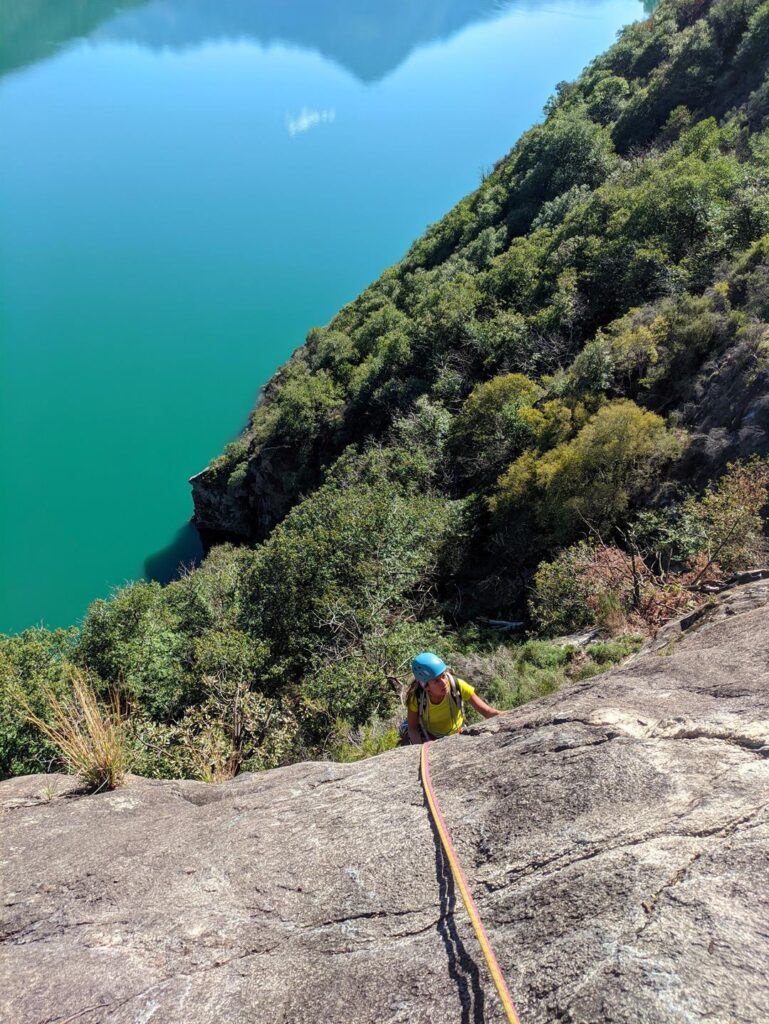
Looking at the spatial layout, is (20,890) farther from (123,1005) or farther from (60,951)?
(123,1005)

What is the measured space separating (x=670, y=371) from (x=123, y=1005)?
681 inches

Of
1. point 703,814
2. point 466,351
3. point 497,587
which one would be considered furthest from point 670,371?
point 703,814

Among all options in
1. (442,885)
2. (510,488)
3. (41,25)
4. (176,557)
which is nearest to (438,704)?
(442,885)

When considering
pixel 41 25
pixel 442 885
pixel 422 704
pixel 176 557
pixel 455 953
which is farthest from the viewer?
pixel 41 25

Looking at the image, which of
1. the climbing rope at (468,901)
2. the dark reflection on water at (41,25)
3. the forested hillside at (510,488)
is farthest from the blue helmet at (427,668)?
the dark reflection on water at (41,25)

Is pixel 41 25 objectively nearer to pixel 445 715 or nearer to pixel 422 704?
pixel 422 704

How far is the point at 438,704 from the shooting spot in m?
6.40

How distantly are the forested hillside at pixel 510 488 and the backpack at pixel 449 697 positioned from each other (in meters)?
2.23

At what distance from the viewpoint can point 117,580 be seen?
39219 mm

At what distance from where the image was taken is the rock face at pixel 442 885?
295 centimetres

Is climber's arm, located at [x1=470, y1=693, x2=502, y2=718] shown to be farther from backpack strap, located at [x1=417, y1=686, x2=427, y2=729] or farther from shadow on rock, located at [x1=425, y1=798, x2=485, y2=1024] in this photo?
shadow on rock, located at [x1=425, y1=798, x2=485, y2=1024]

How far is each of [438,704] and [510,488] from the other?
11202 millimetres

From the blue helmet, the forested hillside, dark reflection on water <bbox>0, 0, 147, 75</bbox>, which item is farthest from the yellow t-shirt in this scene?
dark reflection on water <bbox>0, 0, 147, 75</bbox>

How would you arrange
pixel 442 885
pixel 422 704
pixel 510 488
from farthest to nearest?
pixel 510 488 < pixel 422 704 < pixel 442 885
